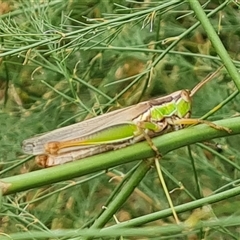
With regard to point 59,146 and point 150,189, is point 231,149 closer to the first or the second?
point 150,189

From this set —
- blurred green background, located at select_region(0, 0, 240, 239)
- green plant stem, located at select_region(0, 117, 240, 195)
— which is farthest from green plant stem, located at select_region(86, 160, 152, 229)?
blurred green background, located at select_region(0, 0, 240, 239)

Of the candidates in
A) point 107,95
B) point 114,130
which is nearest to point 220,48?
point 114,130

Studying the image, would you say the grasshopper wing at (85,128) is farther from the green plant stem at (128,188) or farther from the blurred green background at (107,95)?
the blurred green background at (107,95)

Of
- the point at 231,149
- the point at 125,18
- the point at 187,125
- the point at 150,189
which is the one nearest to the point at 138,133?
the point at 187,125

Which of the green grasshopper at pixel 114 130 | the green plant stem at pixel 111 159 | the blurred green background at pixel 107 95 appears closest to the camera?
the green plant stem at pixel 111 159

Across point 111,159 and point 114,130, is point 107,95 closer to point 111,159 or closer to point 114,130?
point 114,130

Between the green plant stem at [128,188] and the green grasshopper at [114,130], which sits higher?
the green grasshopper at [114,130]

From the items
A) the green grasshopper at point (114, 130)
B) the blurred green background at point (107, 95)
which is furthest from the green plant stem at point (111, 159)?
the blurred green background at point (107, 95)
